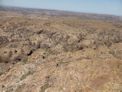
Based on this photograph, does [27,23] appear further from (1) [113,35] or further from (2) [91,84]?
(2) [91,84]

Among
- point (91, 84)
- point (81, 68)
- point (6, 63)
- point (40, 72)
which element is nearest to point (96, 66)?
point (81, 68)

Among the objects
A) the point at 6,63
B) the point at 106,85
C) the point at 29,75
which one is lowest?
the point at 6,63

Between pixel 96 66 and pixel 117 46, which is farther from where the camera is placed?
pixel 117 46

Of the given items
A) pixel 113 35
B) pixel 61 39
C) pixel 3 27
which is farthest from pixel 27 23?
pixel 113 35

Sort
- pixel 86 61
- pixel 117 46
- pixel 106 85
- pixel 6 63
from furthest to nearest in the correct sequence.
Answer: pixel 117 46, pixel 6 63, pixel 86 61, pixel 106 85

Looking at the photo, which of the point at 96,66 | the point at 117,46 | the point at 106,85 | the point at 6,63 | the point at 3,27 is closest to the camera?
the point at 106,85

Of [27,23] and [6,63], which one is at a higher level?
[27,23]

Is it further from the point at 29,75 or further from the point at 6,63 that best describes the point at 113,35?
the point at 29,75
